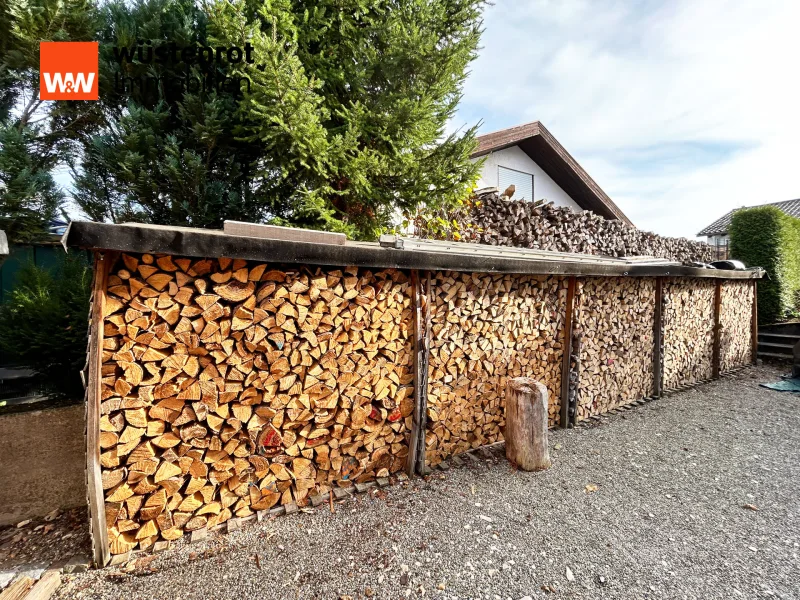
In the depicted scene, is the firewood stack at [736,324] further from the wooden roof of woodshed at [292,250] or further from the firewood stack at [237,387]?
the firewood stack at [237,387]

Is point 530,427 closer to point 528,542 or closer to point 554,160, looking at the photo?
A: point 528,542

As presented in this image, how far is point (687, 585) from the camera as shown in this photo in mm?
1923

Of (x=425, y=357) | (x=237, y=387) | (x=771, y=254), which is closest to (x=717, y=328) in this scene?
(x=771, y=254)

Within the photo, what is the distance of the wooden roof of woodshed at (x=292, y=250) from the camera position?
1.77m

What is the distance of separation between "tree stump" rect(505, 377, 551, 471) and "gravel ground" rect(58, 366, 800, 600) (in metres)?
0.15

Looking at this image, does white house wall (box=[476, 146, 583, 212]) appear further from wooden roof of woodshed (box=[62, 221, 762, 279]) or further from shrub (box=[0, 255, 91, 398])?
shrub (box=[0, 255, 91, 398])

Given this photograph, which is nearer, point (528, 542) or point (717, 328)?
point (528, 542)

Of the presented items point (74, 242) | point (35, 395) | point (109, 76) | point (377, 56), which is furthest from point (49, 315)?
point (377, 56)

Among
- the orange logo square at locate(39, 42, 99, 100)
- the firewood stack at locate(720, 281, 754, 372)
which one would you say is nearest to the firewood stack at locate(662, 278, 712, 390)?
the firewood stack at locate(720, 281, 754, 372)

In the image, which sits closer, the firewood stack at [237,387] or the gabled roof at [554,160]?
the firewood stack at [237,387]

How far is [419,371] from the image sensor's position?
3.03m

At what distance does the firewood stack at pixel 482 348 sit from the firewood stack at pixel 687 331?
2.85 metres

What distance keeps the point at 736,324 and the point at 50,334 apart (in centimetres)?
1126

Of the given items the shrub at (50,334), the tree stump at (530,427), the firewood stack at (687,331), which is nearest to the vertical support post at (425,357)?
the tree stump at (530,427)
